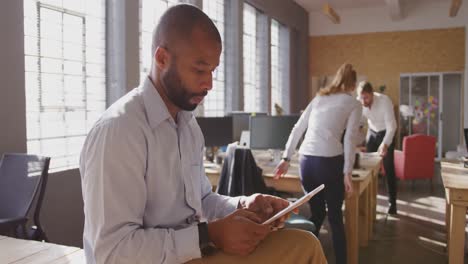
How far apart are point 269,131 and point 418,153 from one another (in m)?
3.33

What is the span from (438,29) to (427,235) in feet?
21.4

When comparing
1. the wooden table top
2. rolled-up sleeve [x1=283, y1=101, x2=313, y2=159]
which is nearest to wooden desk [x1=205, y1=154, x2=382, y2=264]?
rolled-up sleeve [x1=283, y1=101, x2=313, y2=159]

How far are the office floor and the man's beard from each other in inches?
109

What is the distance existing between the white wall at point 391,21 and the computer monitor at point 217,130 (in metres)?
6.88

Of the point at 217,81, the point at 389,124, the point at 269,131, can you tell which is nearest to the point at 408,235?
the point at 389,124

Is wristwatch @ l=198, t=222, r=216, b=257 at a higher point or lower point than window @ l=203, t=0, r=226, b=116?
lower

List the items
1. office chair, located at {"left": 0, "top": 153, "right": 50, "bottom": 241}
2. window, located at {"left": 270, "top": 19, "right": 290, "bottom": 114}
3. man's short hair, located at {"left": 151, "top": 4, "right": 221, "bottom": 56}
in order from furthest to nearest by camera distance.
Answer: window, located at {"left": 270, "top": 19, "right": 290, "bottom": 114} → office chair, located at {"left": 0, "top": 153, "right": 50, "bottom": 241} → man's short hair, located at {"left": 151, "top": 4, "right": 221, "bottom": 56}

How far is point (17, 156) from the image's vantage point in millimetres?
2805

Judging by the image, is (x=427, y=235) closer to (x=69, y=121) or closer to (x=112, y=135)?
(x=69, y=121)

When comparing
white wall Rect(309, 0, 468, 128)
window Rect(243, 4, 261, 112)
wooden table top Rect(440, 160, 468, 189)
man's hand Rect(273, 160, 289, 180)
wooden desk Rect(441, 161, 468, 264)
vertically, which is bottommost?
wooden desk Rect(441, 161, 468, 264)

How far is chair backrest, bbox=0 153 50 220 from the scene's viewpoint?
2633mm

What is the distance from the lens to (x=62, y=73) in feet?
12.2

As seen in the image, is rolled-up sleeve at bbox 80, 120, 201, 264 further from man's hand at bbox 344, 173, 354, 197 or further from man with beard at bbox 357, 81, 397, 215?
man with beard at bbox 357, 81, 397, 215

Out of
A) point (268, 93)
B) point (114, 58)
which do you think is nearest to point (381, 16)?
point (268, 93)
